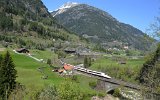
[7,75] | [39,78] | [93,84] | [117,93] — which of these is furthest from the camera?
[117,93]

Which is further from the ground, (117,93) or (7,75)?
(7,75)

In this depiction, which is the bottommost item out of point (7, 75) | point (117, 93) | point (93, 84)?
point (117, 93)

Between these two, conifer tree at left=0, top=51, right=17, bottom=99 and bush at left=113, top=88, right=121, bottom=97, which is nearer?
conifer tree at left=0, top=51, right=17, bottom=99

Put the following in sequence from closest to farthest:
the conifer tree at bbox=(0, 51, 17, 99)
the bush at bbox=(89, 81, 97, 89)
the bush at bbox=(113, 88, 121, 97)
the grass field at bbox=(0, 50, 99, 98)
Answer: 1. the conifer tree at bbox=(0, 51, 17, 99)
2. the grass field at bbox=(0, 50, 99, 98)
3. the bush at bbox=(89, 81, 97, 89)
4. the bush at bbox=(113, 88, 121, 97)

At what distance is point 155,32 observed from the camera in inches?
813

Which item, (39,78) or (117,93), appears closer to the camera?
(39,78)

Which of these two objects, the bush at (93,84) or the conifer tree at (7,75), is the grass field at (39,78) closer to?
the bush at (93,84)

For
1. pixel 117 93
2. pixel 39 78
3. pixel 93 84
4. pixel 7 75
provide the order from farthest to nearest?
pixel 117 93 → pixel 93 84 → pixel 39 78 → pixel 7 75

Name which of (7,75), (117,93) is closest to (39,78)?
(7,75)

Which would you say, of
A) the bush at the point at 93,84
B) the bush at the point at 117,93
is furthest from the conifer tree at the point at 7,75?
the bush at the point at 117,93

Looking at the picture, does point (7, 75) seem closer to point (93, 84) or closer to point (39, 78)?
point (39, 78)

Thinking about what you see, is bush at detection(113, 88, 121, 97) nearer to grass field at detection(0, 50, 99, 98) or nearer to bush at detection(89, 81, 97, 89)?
bush at detection(89, 81, 97, 89)

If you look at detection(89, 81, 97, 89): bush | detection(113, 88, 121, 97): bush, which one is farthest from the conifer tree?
detection(113, 88, 121, 97): bush

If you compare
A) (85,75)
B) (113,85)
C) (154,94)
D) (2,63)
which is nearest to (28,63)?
(85,75)
